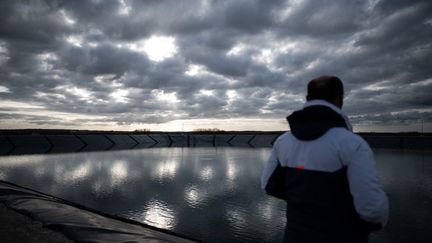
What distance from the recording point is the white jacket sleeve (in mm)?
1741

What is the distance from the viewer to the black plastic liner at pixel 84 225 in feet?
14.5

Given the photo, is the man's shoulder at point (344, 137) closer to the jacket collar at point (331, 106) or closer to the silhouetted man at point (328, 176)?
the silhouetted man at point (328, 176)

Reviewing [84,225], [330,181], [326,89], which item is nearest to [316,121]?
[326,89]

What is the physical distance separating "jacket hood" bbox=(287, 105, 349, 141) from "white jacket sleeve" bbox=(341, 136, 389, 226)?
21cm

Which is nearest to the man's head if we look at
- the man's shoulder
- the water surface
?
the man's shoulder

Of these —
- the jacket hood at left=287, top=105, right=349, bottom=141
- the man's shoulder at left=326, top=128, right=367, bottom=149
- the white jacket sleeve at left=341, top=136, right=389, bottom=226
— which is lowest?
the white jacket sleeve at left=341, top=136, right=389, bottom=226

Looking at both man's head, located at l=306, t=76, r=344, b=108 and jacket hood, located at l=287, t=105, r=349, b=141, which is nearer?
jacket hood, located at l=287, t=105, r=349, b=141

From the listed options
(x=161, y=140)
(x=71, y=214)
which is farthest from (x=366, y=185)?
(x=161, y=140)

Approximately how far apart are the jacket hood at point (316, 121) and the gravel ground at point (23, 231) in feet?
13.7

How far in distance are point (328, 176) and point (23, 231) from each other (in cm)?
503

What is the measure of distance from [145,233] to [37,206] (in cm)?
289

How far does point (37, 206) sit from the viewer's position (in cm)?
598

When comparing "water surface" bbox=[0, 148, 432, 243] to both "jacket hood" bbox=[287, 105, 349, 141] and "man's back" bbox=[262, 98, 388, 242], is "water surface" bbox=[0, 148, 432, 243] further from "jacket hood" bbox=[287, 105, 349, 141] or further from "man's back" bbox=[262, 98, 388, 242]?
"jacket hood" bbox=[287, 105, 349, 141]

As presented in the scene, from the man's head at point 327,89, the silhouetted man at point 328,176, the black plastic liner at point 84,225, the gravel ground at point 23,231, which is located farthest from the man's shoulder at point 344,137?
the gravel ground at point 23,231
